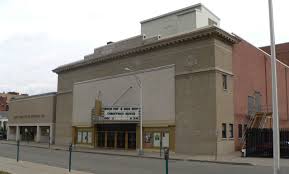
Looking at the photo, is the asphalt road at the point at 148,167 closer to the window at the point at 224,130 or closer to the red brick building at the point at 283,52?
the window at the point at 224,130

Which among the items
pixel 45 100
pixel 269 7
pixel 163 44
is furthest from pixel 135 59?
pixel 269 7

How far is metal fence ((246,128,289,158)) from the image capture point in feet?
99.1

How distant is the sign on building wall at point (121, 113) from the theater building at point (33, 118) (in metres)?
15.3

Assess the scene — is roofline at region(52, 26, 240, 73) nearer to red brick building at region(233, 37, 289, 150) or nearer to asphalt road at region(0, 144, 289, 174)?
red brick building at region(233, 37, 289, 150)

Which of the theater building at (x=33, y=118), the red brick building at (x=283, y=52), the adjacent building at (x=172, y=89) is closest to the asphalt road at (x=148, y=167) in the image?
the adjacent building at (x=172, y=89)

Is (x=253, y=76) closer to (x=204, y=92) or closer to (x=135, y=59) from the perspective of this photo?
(x=204, y=92)

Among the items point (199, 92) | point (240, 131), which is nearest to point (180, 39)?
point (199, 92)

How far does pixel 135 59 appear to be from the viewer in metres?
40.3

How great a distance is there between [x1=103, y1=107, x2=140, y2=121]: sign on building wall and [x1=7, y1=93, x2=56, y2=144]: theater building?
15261 millimetres

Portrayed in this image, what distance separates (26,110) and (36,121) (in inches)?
171

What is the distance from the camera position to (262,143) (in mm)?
31297

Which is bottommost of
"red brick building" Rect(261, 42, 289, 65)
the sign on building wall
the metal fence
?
the metal fence

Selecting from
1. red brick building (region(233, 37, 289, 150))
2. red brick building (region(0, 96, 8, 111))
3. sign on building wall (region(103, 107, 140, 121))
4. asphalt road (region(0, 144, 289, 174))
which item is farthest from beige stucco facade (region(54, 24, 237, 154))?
red brick building (region(0, 96, 8, 111))

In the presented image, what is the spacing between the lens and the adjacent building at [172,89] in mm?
33594
